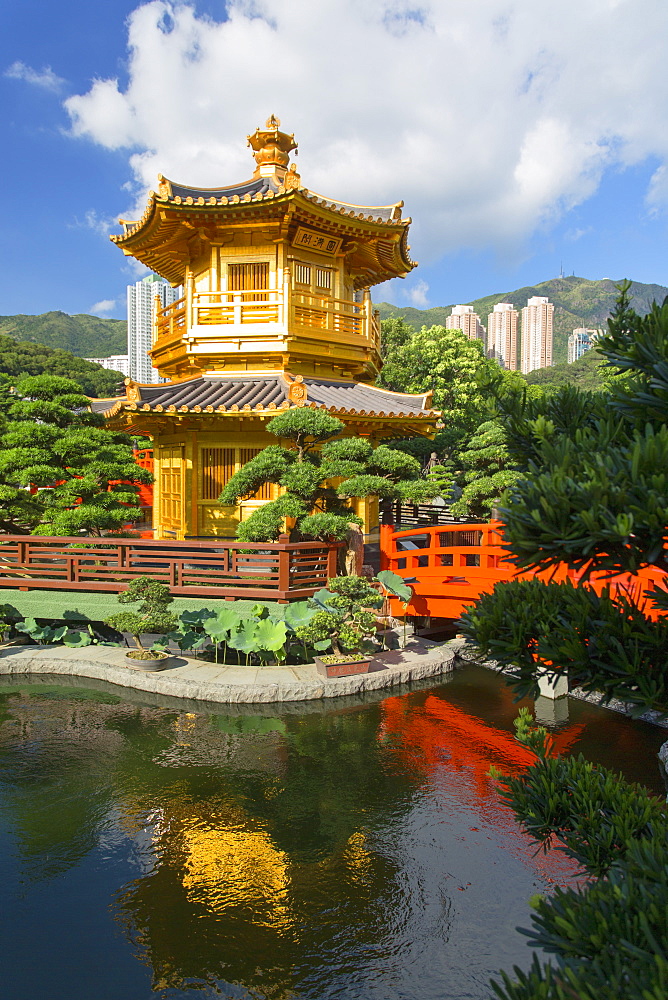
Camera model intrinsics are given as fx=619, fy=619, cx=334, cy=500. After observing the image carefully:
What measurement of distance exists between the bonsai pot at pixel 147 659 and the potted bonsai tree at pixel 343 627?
2281mm

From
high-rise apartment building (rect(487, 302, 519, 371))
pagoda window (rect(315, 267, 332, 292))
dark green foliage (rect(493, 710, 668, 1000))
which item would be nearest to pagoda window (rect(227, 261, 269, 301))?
pagoda window (rect(315, 267, 332, 292))

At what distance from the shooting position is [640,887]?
6.90 ft

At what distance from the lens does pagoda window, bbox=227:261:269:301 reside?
14.7m

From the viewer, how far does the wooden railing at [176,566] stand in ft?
35.9

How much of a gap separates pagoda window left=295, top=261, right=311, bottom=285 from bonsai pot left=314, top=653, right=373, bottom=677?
9276mm

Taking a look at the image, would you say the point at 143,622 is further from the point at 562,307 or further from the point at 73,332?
the point at 562,307

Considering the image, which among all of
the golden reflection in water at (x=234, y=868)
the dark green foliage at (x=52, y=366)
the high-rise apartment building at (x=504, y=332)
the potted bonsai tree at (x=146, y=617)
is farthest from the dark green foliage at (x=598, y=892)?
the high-rise apartment building at (x=504, y=332)

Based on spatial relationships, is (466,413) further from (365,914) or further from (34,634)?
(365,914)

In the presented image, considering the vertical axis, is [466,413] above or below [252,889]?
above

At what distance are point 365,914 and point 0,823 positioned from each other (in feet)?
12.5

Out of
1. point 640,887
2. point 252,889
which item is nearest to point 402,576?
point 252,889

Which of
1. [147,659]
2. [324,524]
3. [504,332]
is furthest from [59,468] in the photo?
[504,332]

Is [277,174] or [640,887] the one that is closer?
[640,887]

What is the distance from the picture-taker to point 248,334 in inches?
569
